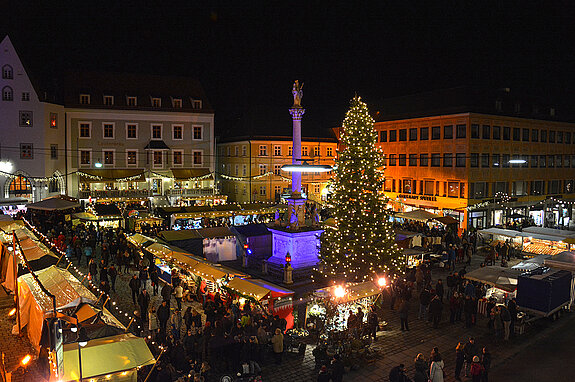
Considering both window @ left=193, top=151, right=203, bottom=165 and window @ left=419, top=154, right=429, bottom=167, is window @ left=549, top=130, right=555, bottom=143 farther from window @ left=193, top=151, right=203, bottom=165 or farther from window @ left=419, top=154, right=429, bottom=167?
window @ left=193, top=151, right=203, bottom=165

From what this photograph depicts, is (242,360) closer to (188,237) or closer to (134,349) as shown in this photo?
(134,349)

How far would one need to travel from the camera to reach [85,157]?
45.4m

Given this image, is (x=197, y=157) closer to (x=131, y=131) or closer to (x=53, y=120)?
(x=131, y=131)

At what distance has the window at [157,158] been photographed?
48.0m

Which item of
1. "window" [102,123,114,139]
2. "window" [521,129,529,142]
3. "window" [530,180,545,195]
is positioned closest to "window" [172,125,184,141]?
"window" [102,123,114,139]

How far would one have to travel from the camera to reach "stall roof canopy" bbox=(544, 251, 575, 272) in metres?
20.8

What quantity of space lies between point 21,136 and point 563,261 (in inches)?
1698

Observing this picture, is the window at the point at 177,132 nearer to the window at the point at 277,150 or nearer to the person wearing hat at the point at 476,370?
the window at the point at 277,150

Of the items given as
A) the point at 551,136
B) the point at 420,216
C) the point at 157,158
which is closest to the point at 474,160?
the point at 420,216

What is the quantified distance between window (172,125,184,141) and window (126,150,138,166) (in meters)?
4.53

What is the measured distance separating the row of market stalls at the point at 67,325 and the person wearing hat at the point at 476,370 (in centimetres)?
839

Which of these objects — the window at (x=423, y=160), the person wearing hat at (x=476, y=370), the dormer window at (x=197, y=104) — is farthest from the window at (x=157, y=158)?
the person wearing hat at (x=476, y=370)

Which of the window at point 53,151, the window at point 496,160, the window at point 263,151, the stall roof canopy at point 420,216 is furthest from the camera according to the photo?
the window at point 263,151

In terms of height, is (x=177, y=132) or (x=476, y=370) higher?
(x=177, y=132)
